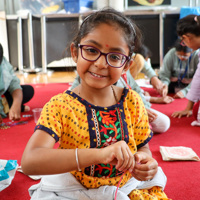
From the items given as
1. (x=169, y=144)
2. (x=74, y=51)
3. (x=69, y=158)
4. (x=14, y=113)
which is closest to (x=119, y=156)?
(x=69, y=158)

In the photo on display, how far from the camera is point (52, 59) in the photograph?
14.8 feet

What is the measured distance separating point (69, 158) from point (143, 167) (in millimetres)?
186

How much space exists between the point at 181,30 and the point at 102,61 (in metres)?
1.36

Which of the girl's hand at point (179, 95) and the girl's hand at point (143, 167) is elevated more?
the girl's hand at point (143, 167)

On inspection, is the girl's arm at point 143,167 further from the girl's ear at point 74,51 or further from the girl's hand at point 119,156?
the girl's ear at point 74,51

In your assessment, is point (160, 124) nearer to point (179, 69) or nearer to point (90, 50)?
point (90, 50)

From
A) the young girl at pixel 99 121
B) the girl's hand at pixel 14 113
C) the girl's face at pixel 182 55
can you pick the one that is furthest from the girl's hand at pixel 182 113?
the young girl at pixel 99 121

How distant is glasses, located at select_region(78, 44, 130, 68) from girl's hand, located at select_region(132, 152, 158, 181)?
0.24 metres

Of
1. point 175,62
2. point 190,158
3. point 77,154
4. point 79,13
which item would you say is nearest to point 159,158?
point 190,158

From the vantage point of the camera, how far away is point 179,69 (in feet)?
8.70

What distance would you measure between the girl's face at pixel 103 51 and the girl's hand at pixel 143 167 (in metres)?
0.21

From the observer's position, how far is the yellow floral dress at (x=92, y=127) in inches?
29.2

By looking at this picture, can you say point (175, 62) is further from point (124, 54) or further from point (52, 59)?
point (52, 59)

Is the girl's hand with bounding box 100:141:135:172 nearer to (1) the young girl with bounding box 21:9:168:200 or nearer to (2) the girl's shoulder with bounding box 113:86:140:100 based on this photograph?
(1) the young girl with bounding box 21:9:168:200
